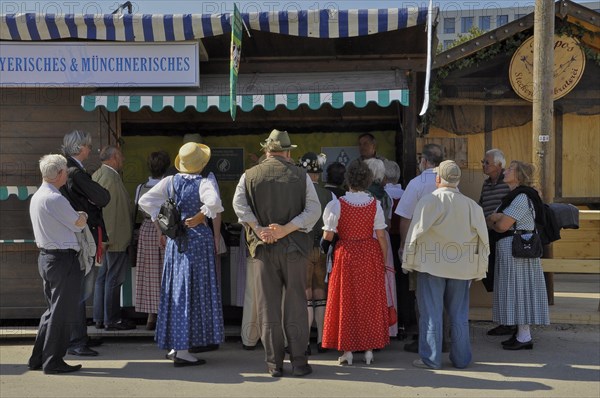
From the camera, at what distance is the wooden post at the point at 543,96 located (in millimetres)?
6707

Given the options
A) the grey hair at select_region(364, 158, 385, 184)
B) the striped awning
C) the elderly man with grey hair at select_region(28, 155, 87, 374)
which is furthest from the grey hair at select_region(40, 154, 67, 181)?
the grey hair at select_region(364, 158, 385, 184)

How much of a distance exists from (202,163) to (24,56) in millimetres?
2165

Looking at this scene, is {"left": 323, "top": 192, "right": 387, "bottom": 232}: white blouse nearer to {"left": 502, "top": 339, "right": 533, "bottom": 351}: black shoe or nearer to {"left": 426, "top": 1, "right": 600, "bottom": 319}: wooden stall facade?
{"left": 502, "top": 339, "right": 533, "bottom": 351}: black shoe

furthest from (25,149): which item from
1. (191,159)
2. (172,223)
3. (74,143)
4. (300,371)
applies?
(300,371)

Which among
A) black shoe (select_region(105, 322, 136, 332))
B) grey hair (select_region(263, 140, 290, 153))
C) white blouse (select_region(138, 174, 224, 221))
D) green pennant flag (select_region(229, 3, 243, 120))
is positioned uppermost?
green pennant flag (select_region(229, 3, 243, 120))

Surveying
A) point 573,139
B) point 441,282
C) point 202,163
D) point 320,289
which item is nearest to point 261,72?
point 202,163

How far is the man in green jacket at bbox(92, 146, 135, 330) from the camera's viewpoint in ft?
20.1

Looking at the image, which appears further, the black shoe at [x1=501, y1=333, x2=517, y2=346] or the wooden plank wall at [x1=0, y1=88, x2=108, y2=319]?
the wooden plank wall at [x1=0, y1=88, x2=108, y2=319]

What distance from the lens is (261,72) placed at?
693 cm

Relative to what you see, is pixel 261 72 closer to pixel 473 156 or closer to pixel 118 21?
pixel 118 21

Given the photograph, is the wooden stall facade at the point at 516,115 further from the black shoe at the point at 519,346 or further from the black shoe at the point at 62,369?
the black shoe at the point at 62,369

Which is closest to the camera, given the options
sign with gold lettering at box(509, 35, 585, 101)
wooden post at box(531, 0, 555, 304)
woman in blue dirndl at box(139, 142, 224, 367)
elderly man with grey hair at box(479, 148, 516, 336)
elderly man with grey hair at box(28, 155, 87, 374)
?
elderly man with grey hair at box(28, 155, 87, 374)

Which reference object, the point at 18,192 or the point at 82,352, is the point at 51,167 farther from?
the point at 82,352

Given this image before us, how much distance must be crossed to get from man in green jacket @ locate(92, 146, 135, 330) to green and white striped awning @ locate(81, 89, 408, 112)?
20.1 inches
